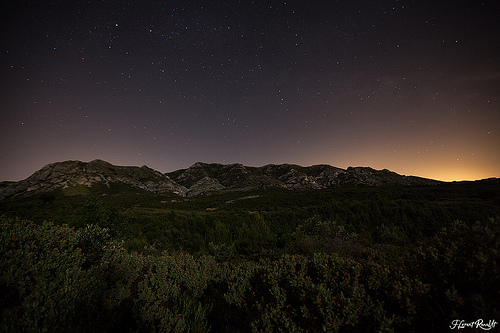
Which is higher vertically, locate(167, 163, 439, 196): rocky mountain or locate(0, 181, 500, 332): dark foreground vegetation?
locate(167, 163, 439, 196): rocky mountain

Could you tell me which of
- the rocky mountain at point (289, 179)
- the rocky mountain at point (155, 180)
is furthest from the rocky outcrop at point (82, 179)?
the rocky mountain at point (289, 179)

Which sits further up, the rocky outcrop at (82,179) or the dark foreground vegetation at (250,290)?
the rocky outcrop at (82,179)

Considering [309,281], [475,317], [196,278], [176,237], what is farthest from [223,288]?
[176,237]

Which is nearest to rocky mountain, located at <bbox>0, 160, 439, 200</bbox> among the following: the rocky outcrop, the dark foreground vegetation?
the rocky outcrop

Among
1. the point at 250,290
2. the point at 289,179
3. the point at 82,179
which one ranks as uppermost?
the point at 82,179

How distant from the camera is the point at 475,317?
1.94m

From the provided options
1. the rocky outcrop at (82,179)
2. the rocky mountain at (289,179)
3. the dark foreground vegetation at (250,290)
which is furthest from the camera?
the rocky mountain at (289,179)

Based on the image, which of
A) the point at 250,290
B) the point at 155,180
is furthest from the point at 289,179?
the point at 250,290

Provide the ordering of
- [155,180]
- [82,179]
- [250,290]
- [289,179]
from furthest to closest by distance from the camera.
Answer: [155,180] < [289,179] < [82,179] < [250,290]

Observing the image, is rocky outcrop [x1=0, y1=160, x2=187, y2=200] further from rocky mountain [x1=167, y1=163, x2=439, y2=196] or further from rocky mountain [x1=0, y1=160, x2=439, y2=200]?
rocky mountain [x1=167, y1=163, x2=439, y2=196]

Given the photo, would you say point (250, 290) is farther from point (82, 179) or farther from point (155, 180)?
point (155, 180)

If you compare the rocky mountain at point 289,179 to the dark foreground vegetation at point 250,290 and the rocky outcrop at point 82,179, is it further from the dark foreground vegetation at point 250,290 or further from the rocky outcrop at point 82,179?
the dark foreground vegetation at point 250,290

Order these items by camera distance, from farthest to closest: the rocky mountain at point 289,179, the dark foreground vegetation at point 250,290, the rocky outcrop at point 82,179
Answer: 1. the rocky mountain at point 289,179
2. the rocky outcrop at point 82,179
3. the dark foreground vegetation at point 250,290

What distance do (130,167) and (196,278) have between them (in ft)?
519
